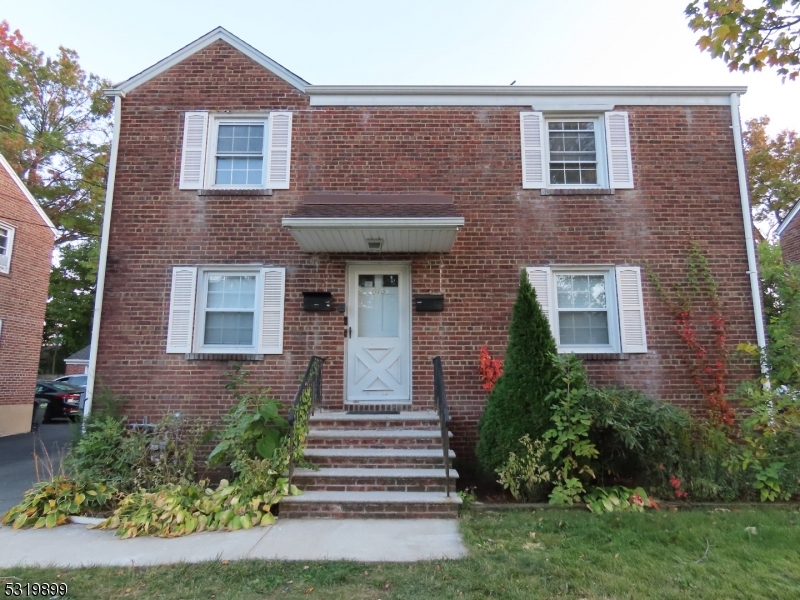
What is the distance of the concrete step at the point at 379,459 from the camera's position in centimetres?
589

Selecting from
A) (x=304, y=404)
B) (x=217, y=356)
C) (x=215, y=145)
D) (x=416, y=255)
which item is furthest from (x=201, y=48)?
(x=304, y=404)

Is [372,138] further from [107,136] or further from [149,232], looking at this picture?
[107,136]

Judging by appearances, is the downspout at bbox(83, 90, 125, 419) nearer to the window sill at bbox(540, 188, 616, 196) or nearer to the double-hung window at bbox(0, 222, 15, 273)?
the window sill at bbox(540, 188, 616, 196)

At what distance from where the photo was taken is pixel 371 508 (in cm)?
527

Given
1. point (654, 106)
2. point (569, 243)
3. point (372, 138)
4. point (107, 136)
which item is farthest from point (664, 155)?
point (107, 136)

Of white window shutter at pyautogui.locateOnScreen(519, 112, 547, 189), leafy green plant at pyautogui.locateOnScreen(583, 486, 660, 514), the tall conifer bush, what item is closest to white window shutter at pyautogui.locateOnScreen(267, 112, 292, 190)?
white window shutter at pyautogui.locateOnScreen(519, 112, 547, 189)

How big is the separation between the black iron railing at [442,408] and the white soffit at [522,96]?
4.32 metres

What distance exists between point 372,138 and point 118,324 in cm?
491

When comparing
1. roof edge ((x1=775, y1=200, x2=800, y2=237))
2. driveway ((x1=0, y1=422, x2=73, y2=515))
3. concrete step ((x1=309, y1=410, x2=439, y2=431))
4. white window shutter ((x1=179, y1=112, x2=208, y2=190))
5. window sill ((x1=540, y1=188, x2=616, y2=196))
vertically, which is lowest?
driveway ((x1=0, y1=422, x2=73, y2=515))

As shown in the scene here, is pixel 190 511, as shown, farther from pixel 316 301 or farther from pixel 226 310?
pixel 316 301

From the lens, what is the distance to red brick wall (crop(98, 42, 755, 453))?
23.8 feet

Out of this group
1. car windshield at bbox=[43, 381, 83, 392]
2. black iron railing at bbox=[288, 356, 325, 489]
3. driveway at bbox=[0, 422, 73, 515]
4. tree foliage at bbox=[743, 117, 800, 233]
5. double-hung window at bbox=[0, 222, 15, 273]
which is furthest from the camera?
tree foliage at bbox=[743, 117, 800, 233]

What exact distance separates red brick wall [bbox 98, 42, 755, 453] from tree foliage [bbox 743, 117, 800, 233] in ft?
58.6

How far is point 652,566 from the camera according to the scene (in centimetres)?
386
